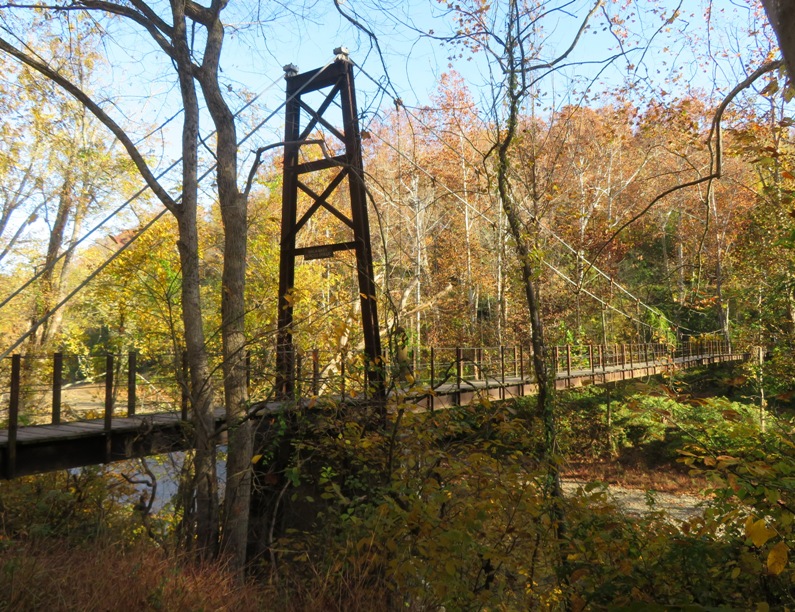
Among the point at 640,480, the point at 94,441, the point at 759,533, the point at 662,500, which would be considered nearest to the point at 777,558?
the point at 759,533

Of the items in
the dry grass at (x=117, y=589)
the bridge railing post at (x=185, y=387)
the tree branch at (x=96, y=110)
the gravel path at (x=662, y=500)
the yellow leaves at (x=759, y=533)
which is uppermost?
the tree branch at (x=96, y=110)

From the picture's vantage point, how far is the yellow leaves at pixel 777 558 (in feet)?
7.58

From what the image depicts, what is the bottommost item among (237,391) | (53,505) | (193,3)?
(53,505)

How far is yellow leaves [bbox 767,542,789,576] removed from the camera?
231 cm

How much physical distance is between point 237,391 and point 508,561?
291 centimetres

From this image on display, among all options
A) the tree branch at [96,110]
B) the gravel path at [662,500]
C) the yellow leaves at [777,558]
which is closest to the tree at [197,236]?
the tree branch at [96,110]

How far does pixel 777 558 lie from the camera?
2383 millimetres

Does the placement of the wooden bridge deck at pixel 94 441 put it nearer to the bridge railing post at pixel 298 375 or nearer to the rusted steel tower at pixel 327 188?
the bridge railing post at pixel 298 375

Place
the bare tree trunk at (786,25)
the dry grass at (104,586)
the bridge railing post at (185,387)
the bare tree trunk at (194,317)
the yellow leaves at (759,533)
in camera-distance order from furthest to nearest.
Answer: the bridge railing post at (185,387), the bare tree trunk at (194,317), the dry grass at (104,586), the yellow leaves at (759,533), the bare tree trunk at (786,25)

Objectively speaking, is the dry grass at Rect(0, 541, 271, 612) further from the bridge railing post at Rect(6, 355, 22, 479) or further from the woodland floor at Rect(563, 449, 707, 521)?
the woodland floor at Rect(563, 449, 707, 521)

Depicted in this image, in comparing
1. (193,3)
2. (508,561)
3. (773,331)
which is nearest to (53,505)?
(508,561)

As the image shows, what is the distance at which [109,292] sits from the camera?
12.7 metres

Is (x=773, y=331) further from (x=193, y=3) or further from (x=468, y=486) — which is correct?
(x=193, y=3)

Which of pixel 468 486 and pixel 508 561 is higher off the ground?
pixel 468 486
